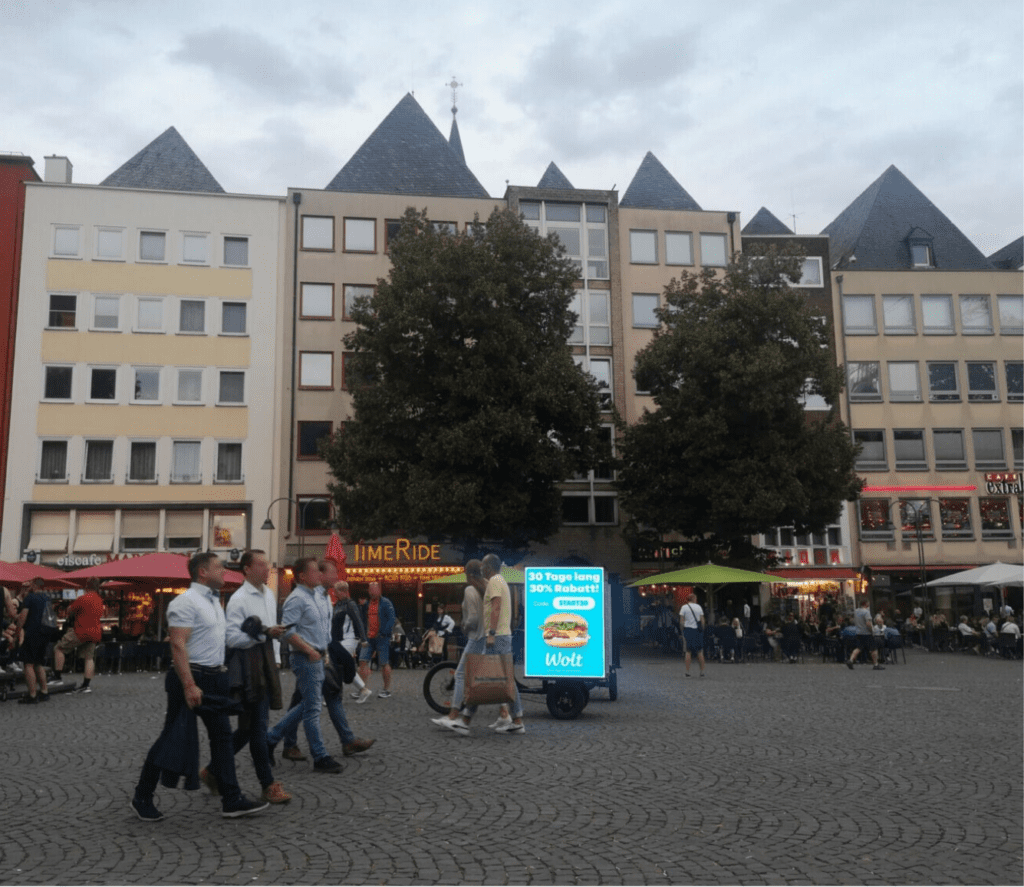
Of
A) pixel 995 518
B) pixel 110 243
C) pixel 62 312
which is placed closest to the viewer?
pixel 62 312

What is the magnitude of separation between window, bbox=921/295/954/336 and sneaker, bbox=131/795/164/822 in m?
44.5

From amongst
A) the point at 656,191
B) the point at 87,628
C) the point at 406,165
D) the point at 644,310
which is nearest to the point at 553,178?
the point at 656,191

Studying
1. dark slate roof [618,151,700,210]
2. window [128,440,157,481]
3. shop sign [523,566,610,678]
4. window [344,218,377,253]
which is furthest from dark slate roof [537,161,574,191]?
shop sign [523,566,610,678]

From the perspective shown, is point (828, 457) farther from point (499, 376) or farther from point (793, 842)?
point (793, 842)

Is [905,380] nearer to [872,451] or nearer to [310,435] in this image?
[872,451]

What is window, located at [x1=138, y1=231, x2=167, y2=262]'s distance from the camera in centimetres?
3991

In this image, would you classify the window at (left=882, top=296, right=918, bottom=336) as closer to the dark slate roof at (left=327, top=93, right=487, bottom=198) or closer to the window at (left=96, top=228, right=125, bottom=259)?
the dark slate roof at (left=327, top=93, right=487, bottom=198)

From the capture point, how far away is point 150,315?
39.4 metres

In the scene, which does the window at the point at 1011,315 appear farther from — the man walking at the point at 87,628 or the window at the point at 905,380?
the man walking at the point at 87,628

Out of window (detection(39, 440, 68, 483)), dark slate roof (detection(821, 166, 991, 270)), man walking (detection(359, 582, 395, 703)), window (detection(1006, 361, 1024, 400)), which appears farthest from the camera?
dark slate roof (detection(821, 166, 991, 270))

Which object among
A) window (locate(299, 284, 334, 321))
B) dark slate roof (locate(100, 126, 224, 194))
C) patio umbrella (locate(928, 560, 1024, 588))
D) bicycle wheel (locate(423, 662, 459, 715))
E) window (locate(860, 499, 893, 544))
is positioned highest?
dark slate roof (locate(100, 126, 224, 194))

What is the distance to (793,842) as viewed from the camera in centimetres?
626

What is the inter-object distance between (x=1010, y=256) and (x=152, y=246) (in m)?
41.7

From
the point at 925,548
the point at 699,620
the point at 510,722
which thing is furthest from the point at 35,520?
the point at 925,548
